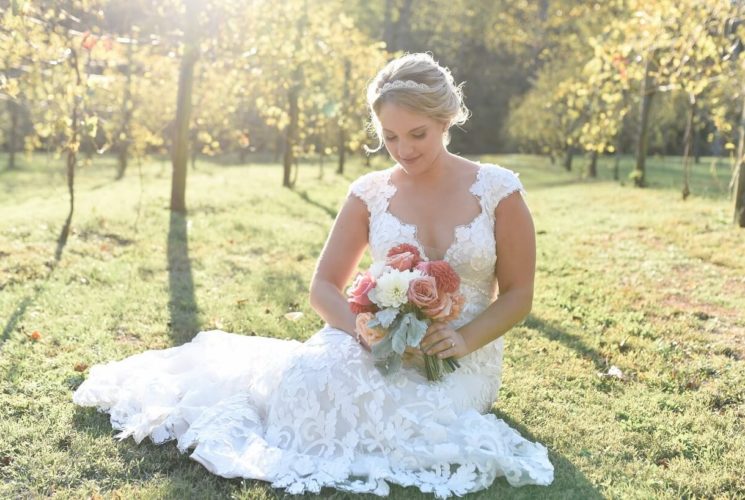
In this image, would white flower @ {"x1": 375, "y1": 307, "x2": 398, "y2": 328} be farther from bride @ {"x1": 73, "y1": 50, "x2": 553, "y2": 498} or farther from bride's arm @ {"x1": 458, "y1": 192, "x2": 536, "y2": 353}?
bride's arm @ {"x1": 458, "y1": 192, "x2": 536, "y2": 353}

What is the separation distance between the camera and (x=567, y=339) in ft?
18.4

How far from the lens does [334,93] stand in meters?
18.8

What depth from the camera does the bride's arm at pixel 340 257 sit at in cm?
387

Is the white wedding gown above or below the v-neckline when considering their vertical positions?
below

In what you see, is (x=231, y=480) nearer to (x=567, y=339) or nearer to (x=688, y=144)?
(x=567, y=339)

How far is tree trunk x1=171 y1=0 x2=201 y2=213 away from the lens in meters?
10.4

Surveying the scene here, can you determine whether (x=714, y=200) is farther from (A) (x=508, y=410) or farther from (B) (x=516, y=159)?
(B) (x=516, y=159)

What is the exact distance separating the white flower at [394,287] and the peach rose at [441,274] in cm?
7

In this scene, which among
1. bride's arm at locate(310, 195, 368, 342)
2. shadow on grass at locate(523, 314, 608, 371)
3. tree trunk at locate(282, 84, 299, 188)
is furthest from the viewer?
tree trunk at locate(282, 84, 299, 188)

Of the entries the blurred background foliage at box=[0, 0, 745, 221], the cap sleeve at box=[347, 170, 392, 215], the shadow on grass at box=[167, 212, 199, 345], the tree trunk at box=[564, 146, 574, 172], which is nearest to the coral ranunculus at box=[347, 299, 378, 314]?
the cap sleeve at box=[347, 170, 392, 215]

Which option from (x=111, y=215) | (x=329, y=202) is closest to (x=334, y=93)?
(x=329, y=202)

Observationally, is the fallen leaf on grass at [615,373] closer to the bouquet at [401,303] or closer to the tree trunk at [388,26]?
the bouquet at [401,303]

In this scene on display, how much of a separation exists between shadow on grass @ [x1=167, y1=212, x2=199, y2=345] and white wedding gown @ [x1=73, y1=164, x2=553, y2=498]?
164cm

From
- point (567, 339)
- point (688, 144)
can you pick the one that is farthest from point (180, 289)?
point (688, 144)
